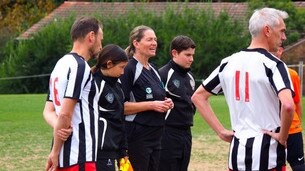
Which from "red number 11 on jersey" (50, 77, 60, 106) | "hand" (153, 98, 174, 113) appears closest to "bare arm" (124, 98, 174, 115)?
"hand" (153, 98, 174, 113)

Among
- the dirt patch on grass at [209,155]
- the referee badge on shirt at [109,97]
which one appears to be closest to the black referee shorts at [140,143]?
the referee badge on shirt at [109,97]

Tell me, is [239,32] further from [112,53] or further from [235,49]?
[112,53]

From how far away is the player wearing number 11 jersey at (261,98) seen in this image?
6.91 metres

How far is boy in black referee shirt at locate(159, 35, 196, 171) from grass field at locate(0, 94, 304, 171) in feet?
12.2

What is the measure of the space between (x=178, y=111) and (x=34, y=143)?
7.75 m

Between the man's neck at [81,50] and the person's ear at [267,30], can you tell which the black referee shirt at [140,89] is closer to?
the man's neck at [81,50]

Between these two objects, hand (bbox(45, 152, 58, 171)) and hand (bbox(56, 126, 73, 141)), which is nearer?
hand (bbox(56, 126, 73, 141))

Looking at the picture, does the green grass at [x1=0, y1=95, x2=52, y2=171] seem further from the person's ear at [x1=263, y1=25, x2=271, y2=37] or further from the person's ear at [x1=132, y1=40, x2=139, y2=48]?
the person's ear at [x1=263, y1=25, x2=271, y2=37]

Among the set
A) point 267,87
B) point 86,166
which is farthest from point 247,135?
point 86,166

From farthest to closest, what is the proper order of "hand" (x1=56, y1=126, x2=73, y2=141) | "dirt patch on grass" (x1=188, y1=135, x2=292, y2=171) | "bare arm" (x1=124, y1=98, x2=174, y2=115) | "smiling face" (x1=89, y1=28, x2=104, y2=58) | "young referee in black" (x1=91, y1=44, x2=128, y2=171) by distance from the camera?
"dirt patch on grass" (x1=188, y1=135, x2=292, y2=171) → "bare arm" (x1=124, y1=98, x2=174, y2=115) → "young referee in black" (x1=91, y1=44, x2=128, y2=171) → "smiling face" (x1=89, y1=28, x2=104, y2=58) → "hand" (x1=56, y1=126, x2=73, y2=141)

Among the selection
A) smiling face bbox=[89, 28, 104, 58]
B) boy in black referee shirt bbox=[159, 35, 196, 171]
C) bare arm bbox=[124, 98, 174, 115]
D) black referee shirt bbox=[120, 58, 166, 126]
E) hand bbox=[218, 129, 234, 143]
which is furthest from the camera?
boy in black referee shirt bbox=[159, 35, 196, 171]

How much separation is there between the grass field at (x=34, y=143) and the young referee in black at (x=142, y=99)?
14.6ft

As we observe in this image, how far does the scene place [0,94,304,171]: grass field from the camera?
14.5 meters

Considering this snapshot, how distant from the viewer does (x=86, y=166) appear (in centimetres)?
736
